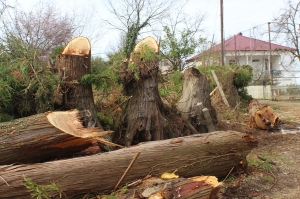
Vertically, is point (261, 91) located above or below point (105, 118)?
above

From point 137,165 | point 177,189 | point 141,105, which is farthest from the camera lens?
point 141,105

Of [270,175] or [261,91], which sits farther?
[261,91]

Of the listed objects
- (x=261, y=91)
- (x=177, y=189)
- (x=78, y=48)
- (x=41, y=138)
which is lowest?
(x=177, y=189)

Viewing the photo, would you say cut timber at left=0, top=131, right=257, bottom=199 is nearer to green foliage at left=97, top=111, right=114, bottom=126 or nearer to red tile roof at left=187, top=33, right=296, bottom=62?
green foliage at left=97, top=111, right=114, bottom=126

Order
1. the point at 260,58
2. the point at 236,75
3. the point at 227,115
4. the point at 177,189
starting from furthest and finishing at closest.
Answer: the point at 260,58
the point at 236,75
the point at 227,115
the point at 177,189

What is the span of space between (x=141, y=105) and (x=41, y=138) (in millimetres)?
1881

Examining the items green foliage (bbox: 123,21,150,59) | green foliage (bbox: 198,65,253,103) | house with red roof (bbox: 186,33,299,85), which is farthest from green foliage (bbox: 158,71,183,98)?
house with red roof (bbox: 186,33,299,85)

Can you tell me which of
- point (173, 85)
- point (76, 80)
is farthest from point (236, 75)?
point (76, 80)

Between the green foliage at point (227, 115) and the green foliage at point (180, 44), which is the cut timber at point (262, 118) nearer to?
the green foliage at point (227, 115)

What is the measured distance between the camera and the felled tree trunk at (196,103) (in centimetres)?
581

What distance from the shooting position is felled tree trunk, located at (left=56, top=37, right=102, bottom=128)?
14.4 ft

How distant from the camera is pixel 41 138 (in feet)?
10.6

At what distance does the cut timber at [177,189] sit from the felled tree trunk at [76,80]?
1851 mm

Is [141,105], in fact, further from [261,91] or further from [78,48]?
[261,91]
